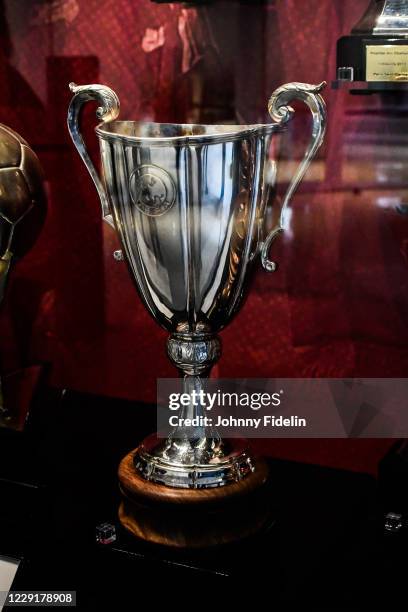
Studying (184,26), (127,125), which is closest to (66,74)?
(184,26)

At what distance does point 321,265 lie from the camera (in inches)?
58.4

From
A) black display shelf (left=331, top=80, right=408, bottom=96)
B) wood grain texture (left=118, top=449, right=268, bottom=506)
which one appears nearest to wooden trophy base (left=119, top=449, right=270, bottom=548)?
wood grain texture (left=118, top=449, right=268, bottom=506)

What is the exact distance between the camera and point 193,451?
1189mm

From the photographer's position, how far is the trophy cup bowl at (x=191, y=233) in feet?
3.59

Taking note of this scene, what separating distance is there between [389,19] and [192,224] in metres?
0.40

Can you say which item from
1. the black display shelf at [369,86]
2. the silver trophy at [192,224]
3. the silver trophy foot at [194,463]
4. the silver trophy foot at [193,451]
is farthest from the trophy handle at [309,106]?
the silver trophy foot at [194,463]

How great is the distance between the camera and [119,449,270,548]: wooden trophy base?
1133mm

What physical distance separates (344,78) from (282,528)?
0.61m

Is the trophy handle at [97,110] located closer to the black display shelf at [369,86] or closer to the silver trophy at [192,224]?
the silver trophy at [192,224]

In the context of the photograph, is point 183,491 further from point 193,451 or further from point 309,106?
point 309,106

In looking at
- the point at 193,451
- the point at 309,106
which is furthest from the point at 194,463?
the point at 309,106

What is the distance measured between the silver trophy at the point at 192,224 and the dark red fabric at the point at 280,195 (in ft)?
0.97

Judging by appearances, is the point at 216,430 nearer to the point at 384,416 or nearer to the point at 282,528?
the point at 282,528

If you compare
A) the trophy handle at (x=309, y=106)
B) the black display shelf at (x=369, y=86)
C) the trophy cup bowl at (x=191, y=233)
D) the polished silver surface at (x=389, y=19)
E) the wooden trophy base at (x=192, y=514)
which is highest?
the polished silver surface at (x=389, y=19)
